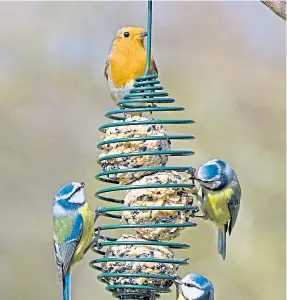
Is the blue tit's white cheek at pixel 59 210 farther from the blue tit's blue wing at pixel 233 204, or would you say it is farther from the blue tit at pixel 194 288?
the blue tit's blue wing at pixel 233 204

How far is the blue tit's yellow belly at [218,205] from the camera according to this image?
6.32 metres

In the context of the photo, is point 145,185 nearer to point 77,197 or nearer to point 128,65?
point 77,197

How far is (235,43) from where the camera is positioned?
9.56 metres

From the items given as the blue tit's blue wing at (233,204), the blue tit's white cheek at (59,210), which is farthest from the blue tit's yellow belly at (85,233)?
the blue tit's blue wing at (233,204)

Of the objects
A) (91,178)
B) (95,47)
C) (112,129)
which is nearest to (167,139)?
(112,129)

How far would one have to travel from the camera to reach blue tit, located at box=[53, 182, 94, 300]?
20.1ft

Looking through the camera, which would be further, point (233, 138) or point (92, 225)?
point (233, 138)

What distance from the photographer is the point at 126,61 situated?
6.65 m

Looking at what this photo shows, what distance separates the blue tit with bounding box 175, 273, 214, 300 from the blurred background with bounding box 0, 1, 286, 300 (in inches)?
93.7
